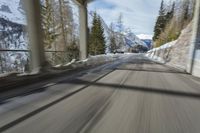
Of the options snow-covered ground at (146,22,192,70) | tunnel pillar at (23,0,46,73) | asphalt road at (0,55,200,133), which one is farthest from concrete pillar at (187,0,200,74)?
tunnel pillar at (23,0,46,73)

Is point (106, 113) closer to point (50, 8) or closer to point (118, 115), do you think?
point (118, 115)

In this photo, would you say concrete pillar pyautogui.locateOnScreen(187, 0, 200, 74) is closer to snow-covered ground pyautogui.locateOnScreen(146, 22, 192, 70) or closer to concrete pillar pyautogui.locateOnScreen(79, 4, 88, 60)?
snow-covered ground pyautogui.locateOnScreen(146, 22, 192, 70)

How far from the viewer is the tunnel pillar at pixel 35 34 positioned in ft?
28.2

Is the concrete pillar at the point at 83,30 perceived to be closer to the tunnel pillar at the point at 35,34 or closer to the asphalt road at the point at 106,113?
the tunnel pillar at the point at 35,34

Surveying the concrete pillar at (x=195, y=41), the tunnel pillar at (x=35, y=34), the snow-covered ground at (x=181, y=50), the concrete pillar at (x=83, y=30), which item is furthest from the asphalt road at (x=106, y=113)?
the concrete pillar at (x=83, y=30)

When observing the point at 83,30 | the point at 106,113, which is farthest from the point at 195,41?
the point at 106,113

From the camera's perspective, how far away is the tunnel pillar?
28.2 ft

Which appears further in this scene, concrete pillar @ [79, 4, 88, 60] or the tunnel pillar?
concrete pillar @ [79, 4, 88, 60]

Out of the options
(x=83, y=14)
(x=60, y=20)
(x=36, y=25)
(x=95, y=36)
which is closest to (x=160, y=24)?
(x=95, y=36)

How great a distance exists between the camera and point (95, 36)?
5125 centimetres

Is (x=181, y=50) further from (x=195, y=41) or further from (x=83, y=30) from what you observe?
(x=83, y=30)

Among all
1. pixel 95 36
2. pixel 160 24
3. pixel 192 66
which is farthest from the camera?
pixel 160 24

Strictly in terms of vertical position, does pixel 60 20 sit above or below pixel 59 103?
above

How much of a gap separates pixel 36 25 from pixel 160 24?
72612 millimetres
